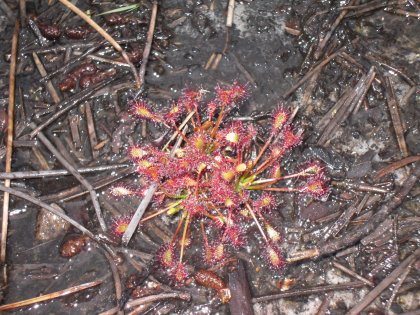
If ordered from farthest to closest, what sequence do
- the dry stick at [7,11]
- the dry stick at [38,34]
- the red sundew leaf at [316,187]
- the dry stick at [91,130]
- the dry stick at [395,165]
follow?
the dry stick at [7,11], the dry stick at [38,34], the dry stick at [91,130], the dry stick at [395,165], the red sundew leaf at [316,187]

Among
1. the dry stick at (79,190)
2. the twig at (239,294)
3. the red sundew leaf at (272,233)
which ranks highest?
the red sundew leaf at (272,233)

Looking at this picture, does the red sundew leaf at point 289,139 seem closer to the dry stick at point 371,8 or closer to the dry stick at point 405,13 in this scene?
the dry stick at point 371,8

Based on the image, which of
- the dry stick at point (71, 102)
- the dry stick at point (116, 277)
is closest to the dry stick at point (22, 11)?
the dry stick at point (71, 102)

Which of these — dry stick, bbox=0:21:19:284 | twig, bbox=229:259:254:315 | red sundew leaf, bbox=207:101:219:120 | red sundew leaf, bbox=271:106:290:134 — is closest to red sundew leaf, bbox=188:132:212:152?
red sundew leaf, bbox=207:101:219:120

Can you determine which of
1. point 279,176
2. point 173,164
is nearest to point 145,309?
point 173,164

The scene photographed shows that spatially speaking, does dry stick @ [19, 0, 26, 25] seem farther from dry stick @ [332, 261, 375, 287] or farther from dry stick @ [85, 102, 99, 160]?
dry stick @ [332, 261, 375, 287]
